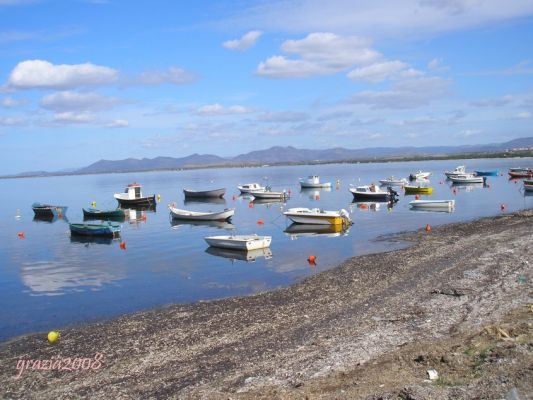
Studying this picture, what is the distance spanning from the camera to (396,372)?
10.5 meters

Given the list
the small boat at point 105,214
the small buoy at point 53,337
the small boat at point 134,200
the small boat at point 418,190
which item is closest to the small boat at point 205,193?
the small boat at point 134,200

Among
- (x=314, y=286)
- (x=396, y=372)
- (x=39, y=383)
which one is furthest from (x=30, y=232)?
(x=396, y=372)

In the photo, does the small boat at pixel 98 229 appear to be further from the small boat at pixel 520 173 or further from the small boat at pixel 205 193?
the small boat at pixel 520 173

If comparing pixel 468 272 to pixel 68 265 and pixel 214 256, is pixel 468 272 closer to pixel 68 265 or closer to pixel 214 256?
pixel 214 256

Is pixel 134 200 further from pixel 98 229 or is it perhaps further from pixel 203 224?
pixel 98 229

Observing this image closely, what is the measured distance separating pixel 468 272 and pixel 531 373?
12.4 m

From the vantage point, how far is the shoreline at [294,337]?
11.5 metres

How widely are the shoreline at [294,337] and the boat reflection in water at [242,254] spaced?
746 centimetres

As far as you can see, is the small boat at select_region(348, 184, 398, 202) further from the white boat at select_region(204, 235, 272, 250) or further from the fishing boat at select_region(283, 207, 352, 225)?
the white boat at select_region(204, 235, 272, 250)

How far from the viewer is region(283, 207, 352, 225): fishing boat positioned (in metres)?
41.4

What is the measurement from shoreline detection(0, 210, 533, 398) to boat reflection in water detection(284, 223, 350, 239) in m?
15.3

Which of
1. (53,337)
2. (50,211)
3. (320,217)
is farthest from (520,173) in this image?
(53,337)

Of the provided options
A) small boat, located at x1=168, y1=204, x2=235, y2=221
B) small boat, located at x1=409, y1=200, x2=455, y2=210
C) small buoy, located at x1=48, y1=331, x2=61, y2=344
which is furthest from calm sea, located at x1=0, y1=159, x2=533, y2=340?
small buoy, located at x1=48, y1=331, x2=61, y2=344

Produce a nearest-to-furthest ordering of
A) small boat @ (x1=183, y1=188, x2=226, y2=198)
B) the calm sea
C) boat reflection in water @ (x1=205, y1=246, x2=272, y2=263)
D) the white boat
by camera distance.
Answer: the calm sea, boat reflection in water @ (x1=205, y1=246, x2=272, y2=263), the white boat, small boat @ (x1=183, y1=188, x2=226, y2=198)
